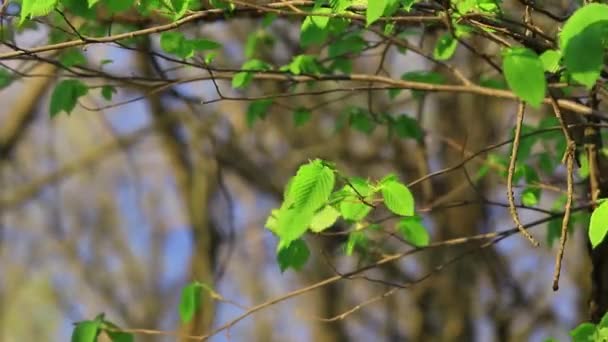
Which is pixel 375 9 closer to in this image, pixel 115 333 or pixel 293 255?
pixel 293 255

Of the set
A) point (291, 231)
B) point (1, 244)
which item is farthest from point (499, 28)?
point (1, 244)

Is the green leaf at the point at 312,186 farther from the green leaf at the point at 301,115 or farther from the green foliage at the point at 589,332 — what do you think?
the green leaf at the point at 301,115

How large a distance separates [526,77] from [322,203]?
0.38 m

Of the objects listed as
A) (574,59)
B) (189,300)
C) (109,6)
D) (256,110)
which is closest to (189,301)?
(189,300)

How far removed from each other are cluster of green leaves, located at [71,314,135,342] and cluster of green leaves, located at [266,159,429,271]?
562 mm

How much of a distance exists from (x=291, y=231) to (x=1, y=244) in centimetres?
888

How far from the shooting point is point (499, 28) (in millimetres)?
1788

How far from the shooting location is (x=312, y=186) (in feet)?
4.82

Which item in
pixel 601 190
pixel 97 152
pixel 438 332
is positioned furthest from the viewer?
pixel 97 152

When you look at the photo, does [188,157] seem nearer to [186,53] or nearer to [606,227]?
[186,53]

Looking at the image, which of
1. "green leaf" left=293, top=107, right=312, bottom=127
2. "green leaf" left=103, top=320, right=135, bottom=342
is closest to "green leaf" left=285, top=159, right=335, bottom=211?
"green leaf" left=103, top=320, right=135, bottom=342

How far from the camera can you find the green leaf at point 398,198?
1.64 meters

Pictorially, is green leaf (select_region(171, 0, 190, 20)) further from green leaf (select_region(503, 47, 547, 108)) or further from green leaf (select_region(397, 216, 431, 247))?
green leaf (select_region(397, 216, 431, 247))

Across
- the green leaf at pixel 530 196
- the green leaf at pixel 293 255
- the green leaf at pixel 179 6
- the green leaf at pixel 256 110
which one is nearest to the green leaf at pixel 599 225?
the green leaf at pixel 293 255
